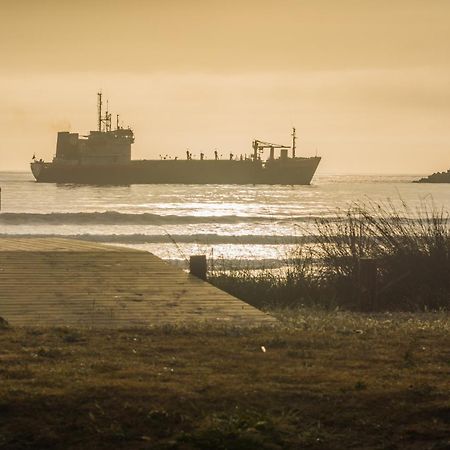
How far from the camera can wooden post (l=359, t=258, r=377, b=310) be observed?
1608 centimetres

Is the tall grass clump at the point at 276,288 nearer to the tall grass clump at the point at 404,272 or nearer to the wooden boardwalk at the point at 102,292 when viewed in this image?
the tall grass clump at the point at 404,272

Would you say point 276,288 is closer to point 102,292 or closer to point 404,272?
point 404,272

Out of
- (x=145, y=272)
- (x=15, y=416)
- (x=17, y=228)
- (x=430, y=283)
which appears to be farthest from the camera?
(x=17, y=228)

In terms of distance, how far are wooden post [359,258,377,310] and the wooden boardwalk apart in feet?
8.73

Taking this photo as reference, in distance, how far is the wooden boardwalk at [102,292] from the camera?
1242 centimetres

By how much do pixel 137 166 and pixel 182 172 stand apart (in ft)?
22.7

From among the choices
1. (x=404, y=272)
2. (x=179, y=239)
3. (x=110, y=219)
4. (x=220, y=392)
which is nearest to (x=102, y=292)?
(x=404, y=272)

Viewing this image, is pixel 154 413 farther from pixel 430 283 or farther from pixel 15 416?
pixel 430 283

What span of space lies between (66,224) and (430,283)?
39.7 meters

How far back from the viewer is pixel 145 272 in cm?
1522

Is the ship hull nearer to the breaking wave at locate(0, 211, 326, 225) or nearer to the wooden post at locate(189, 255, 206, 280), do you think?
the breaking wave at locate(0, 211, 326, 225)

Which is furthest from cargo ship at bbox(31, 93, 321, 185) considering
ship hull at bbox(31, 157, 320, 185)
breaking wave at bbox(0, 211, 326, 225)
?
breaking wave at bbox(0, 211, 326, 225)

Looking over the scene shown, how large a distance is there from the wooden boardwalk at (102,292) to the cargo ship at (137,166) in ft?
430

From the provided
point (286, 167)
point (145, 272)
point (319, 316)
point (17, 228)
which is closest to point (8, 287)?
point (145, 272)
